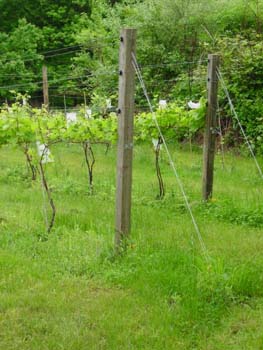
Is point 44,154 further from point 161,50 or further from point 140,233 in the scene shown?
point 161,50

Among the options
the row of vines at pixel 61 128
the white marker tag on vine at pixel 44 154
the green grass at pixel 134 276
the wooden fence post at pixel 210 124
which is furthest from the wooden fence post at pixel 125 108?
the wooden fence post at pixel 210 124

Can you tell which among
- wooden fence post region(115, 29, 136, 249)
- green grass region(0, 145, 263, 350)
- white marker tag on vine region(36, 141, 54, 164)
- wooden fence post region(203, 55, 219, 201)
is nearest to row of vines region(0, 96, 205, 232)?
white marker tag on vine region(36, 141, 54, 164)

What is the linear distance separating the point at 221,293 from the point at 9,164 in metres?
7.99

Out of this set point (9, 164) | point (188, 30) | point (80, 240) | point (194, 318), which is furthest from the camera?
point (188, 30)

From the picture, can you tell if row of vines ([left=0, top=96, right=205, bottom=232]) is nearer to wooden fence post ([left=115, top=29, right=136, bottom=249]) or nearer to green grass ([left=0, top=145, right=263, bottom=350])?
green grass ([left=0, top=145, right=263, bottom=350])

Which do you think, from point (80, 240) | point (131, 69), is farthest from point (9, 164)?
point (131, 69)

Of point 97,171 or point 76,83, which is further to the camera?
point 76,83

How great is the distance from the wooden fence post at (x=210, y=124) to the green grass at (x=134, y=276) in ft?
1.11

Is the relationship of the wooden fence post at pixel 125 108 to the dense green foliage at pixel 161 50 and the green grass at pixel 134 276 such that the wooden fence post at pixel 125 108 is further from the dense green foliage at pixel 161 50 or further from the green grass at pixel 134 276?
the dense green foliage at pixel 161 50

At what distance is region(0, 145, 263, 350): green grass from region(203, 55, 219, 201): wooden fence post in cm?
34

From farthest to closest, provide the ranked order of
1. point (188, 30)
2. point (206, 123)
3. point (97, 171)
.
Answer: point (188, 30)
point (97, 171)
point (206, 123)

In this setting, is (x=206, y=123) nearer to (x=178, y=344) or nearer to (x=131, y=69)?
(x=131, y=69)

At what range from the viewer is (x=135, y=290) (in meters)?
4.48

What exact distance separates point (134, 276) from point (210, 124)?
343 centimetres
